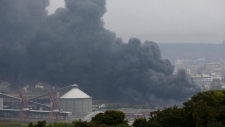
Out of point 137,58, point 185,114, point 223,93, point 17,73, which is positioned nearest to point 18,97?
point 17,73

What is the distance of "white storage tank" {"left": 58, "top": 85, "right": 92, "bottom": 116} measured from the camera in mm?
79062

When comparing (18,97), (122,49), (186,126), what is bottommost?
(186,126)

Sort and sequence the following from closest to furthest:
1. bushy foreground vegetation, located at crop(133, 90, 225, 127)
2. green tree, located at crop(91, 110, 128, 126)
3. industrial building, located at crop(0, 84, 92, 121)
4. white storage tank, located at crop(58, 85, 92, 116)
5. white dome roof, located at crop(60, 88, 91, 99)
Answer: bushy foreground vegetation, located at crop(133, 90, 225, 127) → green tree, located at crop(91, 110, 128, 126) → industrial building, located at crop(0, 84, 92, 121) → white storage tank, located at crop(58, 85, 92, 116) → white dome roof, located at crop(60, 88, 91, 99)

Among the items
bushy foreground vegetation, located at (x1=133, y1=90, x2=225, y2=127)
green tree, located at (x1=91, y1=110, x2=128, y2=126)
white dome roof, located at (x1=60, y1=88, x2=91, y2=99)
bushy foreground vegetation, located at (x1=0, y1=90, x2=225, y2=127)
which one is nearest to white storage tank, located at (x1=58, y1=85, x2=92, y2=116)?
white dome roof, located at (x1=60, y1=88, x2=91, y2=99)

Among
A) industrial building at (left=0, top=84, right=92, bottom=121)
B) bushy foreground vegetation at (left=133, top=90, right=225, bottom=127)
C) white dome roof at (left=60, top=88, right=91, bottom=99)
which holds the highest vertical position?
white dome roof at (left=60, top=88, right=91, bottom=99)

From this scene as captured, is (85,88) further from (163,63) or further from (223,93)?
(223,93)

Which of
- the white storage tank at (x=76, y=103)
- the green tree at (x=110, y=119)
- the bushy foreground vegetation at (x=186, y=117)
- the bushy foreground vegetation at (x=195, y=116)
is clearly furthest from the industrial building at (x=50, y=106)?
the bushy foreground vegetation at (x=195, y=116)

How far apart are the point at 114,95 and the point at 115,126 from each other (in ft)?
186

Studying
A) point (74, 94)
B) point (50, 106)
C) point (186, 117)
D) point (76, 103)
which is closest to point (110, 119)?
point (186, 117)

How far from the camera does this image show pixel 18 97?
282 ft

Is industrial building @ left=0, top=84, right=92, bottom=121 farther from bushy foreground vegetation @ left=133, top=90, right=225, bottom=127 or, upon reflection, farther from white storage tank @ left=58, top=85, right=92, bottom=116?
bushy foreground vegetation @ left=133, top=90, right=225, bottom=127

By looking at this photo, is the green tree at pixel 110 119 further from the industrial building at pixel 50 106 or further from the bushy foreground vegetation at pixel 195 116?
the industrial building at pixel 50 106

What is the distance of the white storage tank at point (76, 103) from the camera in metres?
79.1

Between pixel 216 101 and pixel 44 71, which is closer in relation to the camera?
pixel 216 101
